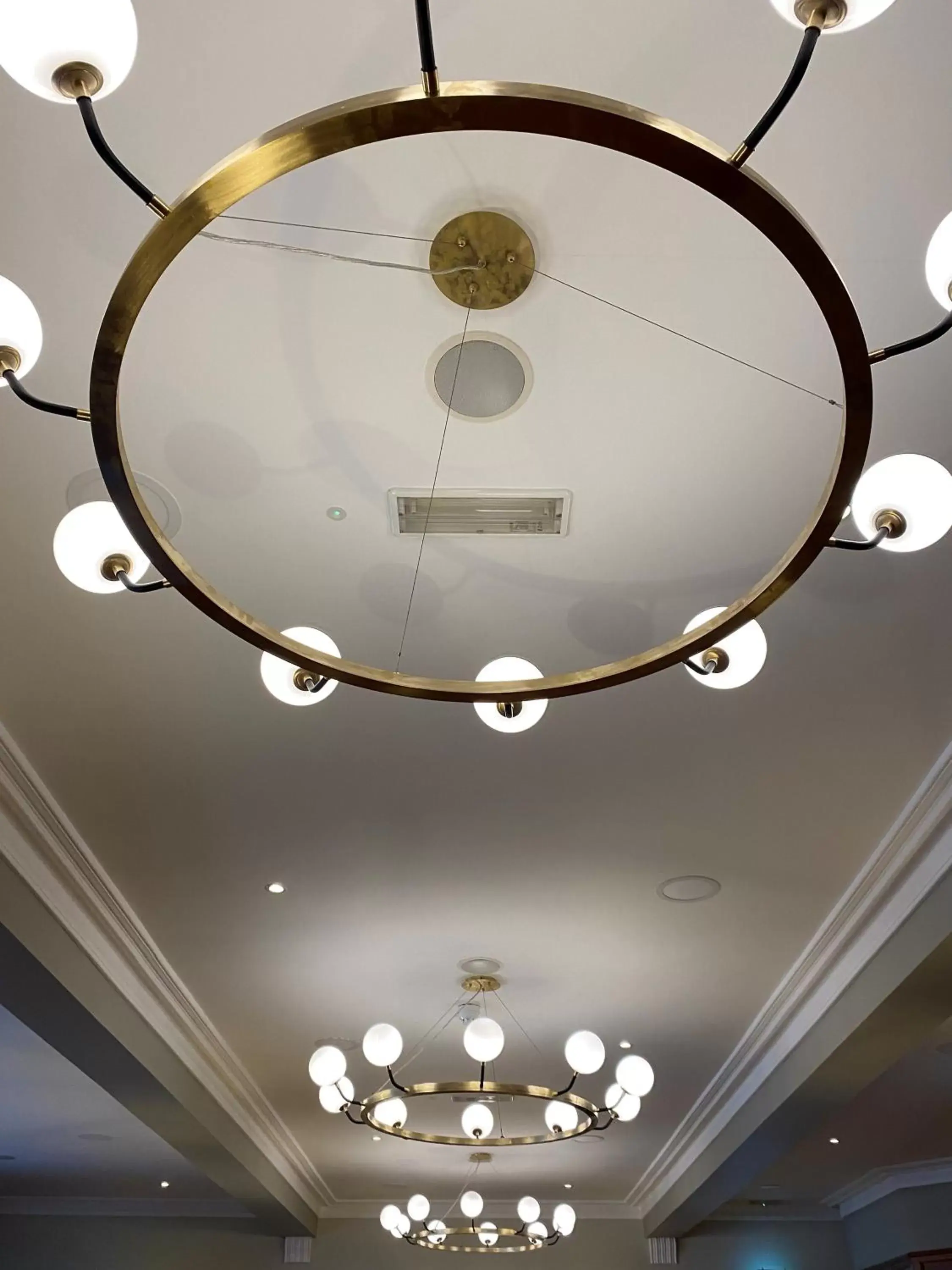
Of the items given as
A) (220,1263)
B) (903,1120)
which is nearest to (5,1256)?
(220,1263)

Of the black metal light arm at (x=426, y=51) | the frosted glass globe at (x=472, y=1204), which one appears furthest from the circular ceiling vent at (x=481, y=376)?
the frosted glass globe at (x=472, y=1204)

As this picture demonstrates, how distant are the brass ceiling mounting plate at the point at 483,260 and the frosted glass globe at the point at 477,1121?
12.7ft

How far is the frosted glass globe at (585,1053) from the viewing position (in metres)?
3.64

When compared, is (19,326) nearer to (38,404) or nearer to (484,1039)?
(38,404)

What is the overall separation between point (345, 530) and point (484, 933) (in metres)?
2.30

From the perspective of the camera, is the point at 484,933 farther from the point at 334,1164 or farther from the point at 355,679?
the point at 334,1164

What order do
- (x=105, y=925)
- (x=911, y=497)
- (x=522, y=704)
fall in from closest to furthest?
(x=911, y=497), (x=522, y=704), (x=105, y=925)

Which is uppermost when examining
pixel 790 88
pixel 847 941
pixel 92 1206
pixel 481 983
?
pixel 92 1206

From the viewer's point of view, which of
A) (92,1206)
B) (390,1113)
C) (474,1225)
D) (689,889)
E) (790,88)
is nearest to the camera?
(790,88)

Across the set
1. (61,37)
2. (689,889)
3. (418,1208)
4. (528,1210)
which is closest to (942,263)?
(61,37)

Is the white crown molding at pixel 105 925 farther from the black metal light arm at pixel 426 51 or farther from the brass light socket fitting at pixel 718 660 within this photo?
the black metal light arm at pixel 426 51

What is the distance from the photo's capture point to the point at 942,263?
116 cm

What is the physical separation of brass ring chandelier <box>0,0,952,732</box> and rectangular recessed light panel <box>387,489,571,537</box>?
462mm

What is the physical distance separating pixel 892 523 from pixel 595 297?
637mm
